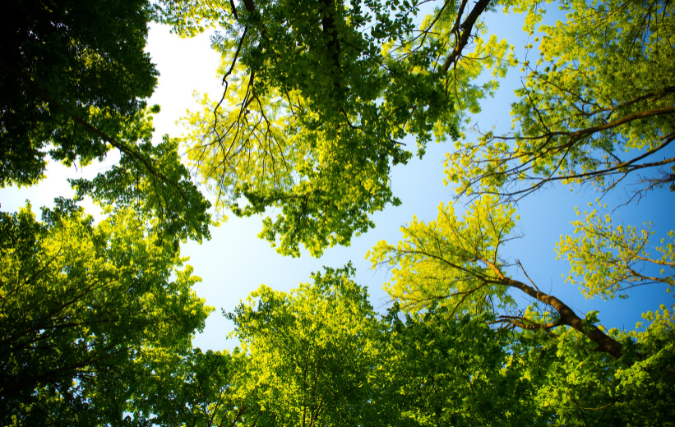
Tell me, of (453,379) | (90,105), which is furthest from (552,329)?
(90,105)

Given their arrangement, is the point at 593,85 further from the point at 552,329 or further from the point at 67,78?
the point at 67,78

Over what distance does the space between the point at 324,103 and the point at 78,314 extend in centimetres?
852

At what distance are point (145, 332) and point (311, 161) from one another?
6660 mm

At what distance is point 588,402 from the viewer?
325 centimetres

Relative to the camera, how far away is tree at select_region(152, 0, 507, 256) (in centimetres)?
455

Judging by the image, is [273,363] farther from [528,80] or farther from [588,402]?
[528,80]

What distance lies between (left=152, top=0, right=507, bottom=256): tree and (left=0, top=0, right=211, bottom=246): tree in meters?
1.78

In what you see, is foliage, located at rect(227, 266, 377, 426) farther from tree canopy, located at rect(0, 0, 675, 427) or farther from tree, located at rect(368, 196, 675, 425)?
tree, located at rect(368, 196, 675, 425)

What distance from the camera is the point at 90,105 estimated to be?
5465 millimetres

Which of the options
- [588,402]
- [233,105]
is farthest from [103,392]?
[588,402]

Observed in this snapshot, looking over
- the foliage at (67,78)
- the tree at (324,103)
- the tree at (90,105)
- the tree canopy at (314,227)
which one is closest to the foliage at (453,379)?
the tree canopy at (314,227)

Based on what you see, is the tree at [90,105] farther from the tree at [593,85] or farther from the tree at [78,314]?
the tree at [593,85]

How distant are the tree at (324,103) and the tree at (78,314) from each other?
324 cm

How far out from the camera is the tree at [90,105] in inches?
184
